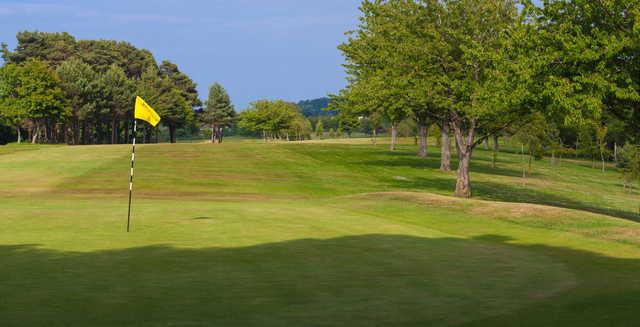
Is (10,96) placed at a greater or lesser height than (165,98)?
lesser

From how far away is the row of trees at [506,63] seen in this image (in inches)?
1131

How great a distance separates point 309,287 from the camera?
13562mm

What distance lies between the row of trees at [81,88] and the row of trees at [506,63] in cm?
7883

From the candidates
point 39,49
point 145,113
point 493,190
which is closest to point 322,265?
point 145,113

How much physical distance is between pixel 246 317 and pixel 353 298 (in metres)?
2.56

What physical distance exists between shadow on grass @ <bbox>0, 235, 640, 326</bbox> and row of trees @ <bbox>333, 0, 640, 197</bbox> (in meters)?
11.5

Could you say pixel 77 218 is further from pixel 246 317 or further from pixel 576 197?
pixel 576 197

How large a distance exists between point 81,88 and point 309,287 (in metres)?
124

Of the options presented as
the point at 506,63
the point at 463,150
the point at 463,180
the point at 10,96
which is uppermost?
the point at 10,96

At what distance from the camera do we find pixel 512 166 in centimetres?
9469

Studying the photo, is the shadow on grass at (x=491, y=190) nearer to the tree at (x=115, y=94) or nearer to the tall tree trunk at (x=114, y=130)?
the tree at (x=115, y=94)

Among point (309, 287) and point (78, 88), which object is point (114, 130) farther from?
point (309, 287)

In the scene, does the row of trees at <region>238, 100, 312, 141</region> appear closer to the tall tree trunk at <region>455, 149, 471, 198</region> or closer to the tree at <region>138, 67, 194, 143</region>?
the tree at <region>138, 67, 194, 143</region>

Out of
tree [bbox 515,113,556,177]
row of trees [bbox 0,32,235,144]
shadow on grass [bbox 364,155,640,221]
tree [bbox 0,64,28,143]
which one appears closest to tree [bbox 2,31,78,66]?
row of trees [bbox 0,32,235,144]
